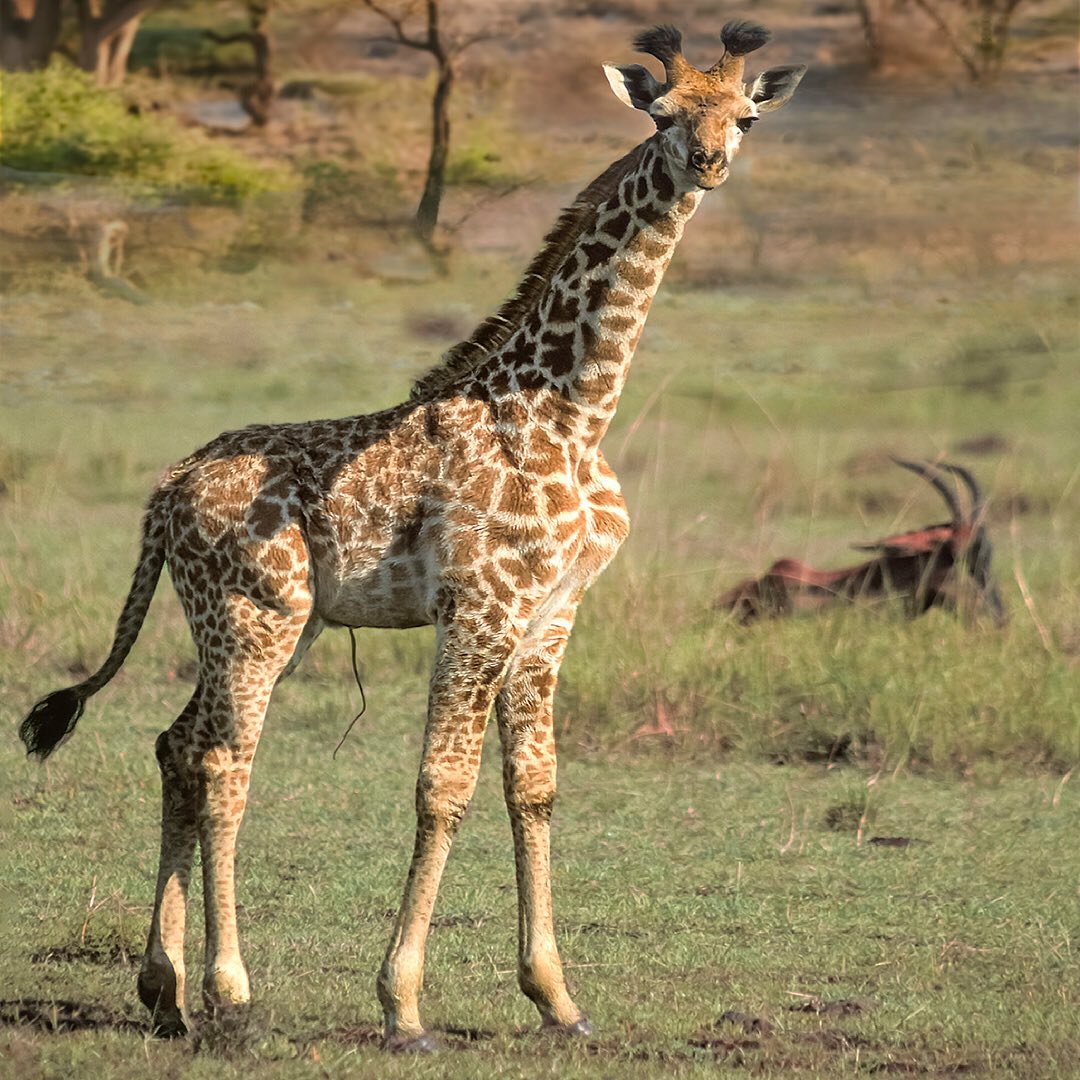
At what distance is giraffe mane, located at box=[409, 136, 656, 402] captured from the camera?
6.59 m

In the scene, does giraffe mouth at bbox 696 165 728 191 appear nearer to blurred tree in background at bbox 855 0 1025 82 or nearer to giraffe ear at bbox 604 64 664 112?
giraffe ear at bbox 604 64 664 112

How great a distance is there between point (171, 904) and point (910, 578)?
6663 mm

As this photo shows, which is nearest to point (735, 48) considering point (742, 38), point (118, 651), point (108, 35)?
point (742, 38)

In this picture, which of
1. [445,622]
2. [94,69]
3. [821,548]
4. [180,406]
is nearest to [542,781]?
[445,622]

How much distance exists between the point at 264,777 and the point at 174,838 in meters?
3.12

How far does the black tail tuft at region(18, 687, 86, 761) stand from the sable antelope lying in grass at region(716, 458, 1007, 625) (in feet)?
17.5

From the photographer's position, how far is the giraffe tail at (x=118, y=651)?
6.76 m

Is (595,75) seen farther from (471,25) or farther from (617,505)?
(617,505)

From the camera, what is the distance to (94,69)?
923 inches

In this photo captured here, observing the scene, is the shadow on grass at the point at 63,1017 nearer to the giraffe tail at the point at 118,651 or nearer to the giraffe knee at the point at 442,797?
the giraffe tail at the point at 118,651

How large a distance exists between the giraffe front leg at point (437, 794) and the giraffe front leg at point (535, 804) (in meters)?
0.22

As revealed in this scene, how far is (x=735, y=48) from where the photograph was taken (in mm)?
6441

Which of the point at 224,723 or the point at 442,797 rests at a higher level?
the point at 224,723

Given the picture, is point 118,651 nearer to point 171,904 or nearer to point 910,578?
point 171,904
